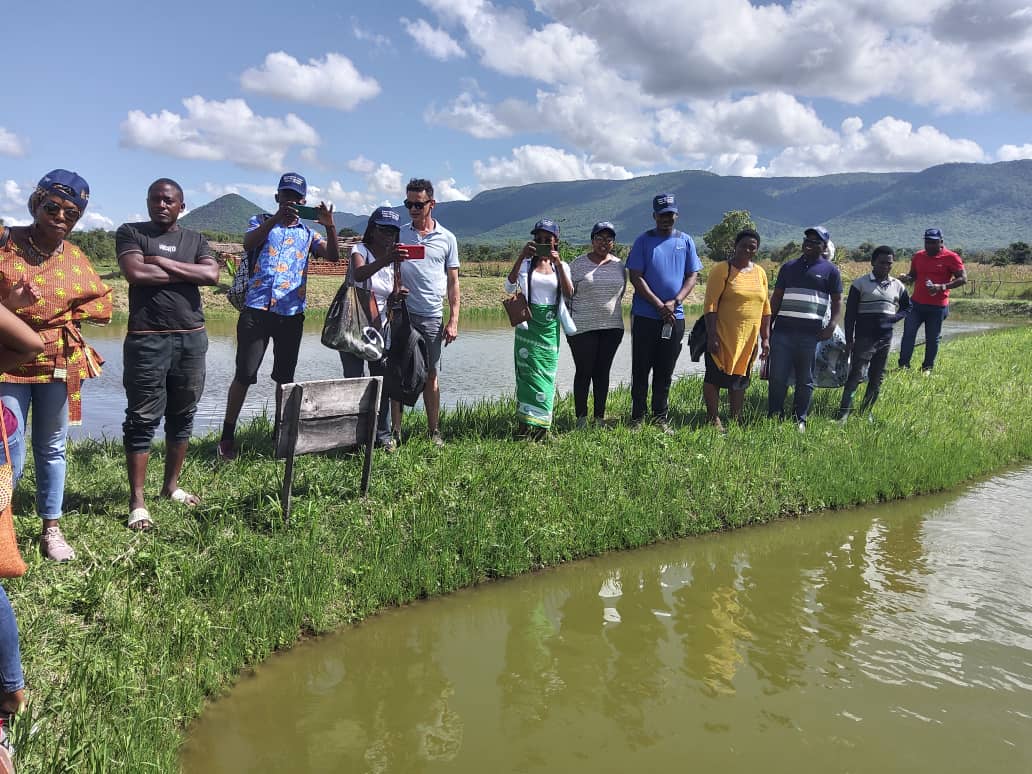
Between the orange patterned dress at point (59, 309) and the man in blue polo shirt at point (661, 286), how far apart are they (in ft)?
13.9

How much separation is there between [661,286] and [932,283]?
6.59 meters

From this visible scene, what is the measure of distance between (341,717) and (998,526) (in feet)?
17.5

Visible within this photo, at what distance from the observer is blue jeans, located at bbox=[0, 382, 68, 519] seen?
360 cm

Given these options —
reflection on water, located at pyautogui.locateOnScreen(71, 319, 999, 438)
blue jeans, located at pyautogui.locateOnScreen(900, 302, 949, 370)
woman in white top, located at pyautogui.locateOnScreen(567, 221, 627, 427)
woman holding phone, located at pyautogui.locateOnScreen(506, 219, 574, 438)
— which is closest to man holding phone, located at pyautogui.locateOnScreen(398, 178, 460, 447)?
woman holding phone, located at pyautogui.locateOnScreen(506, 219, 574, 438)

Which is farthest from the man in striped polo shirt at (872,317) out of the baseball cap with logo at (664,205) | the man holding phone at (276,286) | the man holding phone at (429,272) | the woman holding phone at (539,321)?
the man holding phone at (276,286)

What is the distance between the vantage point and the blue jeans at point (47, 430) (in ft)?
11.8

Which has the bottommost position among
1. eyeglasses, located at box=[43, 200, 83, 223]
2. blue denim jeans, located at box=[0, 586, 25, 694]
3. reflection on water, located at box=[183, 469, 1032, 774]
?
reflection on water, located at box=[183, 469, 1032, 774]

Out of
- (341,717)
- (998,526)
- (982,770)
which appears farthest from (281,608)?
(998,526)

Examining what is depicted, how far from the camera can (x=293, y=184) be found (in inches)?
206

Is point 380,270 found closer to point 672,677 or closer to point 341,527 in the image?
point 341,527

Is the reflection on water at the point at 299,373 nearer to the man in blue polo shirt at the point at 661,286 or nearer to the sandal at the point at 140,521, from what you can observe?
the sandal at the point at 140,521

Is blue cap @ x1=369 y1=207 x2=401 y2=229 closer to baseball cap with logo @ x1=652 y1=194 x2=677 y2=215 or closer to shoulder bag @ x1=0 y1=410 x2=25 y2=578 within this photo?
baseball cap with logo @ x1=652 y1=194 x2=677 y2=215

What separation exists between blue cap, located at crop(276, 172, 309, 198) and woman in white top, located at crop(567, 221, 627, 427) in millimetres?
2492

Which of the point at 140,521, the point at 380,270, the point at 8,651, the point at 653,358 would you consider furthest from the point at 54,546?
the point at 653,358
